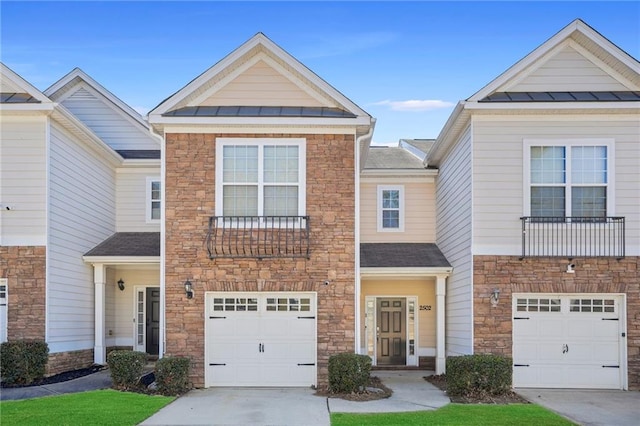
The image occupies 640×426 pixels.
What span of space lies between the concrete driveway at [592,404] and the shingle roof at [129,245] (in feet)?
31.3

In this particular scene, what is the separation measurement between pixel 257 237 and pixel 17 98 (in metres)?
6.15

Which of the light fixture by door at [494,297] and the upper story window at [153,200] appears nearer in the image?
the light fixture by door at [494,297]

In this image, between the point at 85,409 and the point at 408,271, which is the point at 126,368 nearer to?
the point at 85,409

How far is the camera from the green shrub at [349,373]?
1214cm

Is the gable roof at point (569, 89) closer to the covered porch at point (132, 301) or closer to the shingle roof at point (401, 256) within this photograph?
the shingle roof at point (401, 256)

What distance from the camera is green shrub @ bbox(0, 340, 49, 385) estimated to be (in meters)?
12.6

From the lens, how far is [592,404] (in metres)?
11.4

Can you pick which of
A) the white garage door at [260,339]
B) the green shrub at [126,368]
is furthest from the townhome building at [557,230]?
the green shrub at [126,368]

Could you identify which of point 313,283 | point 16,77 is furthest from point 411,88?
point 16,77

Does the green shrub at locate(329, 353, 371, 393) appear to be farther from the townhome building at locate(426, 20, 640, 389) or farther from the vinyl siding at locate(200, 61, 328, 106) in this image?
the vinyl siding at locate(200, 61, 328, 106)

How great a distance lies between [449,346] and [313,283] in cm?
414

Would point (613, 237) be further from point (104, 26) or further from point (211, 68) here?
point (104, 26)

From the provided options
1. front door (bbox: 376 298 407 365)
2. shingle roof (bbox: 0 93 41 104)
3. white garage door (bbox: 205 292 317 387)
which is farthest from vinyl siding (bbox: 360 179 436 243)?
shingle roof (bbox: 0 93 41 104)

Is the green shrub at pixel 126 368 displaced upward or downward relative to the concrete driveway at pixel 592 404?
upward
